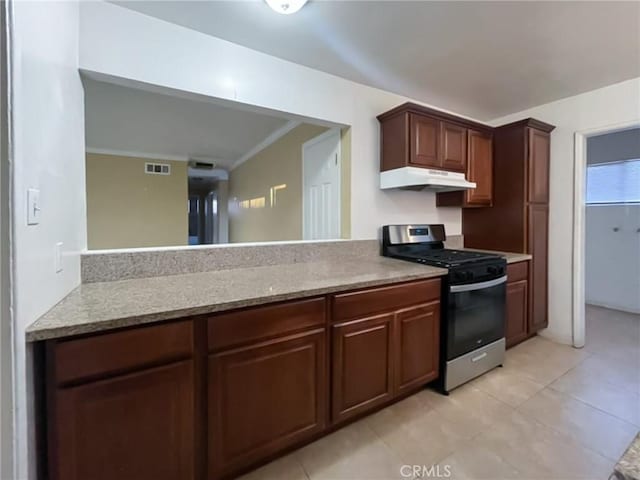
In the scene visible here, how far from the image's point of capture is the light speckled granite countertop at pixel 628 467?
45 cm

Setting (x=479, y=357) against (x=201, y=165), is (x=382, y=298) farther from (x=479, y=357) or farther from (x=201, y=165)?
(x=201, y=165)

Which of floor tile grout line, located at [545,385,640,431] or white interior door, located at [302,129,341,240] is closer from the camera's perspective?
floor tile grout line, located at [545,385,640,431]

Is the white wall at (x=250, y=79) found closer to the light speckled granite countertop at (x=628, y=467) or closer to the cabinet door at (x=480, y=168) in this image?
the cabinet door at (x=480, y=168)

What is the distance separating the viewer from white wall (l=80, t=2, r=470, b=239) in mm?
1564

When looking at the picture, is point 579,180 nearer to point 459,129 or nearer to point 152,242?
point 459,129

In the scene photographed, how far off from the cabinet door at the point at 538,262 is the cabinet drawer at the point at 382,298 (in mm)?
1436

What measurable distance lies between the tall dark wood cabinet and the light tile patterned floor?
0.77 metres

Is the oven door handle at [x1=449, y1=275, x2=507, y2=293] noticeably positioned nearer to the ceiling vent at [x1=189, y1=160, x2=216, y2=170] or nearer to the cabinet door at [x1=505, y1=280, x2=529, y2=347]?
the cabinet door at [x1=505, y1=280, x2=529, y2=347]

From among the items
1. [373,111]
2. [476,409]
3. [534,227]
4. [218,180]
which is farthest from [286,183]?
[218,180]

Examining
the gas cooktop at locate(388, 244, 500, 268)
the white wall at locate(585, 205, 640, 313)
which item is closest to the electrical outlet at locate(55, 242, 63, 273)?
the gas cooktop at locate(388, 244, 500, 268)

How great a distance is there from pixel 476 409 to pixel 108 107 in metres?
4.03

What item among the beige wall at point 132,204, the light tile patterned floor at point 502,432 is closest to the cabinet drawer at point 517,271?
the light tile patterned floor at point 502,432

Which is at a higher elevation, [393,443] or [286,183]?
[286,183]

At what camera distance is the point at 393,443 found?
158cm
